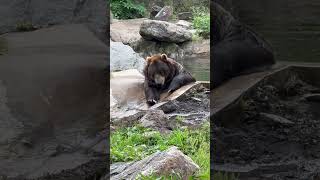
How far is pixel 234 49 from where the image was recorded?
91.3 inches

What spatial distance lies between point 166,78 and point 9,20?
→ 540cm

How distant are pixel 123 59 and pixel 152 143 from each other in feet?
17.0

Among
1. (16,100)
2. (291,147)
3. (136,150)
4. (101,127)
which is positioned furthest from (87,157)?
(136,150)

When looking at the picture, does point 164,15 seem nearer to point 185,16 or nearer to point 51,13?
point 185,16

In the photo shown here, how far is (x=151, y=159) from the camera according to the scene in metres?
2.86

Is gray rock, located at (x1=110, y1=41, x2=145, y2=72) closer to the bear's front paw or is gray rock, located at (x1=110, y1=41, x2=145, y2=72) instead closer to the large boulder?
the bear's front paw

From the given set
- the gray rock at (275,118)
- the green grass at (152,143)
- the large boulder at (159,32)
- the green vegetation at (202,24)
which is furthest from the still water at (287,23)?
the green vegetation at (202,24)

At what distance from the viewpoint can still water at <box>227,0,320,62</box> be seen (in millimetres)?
2217

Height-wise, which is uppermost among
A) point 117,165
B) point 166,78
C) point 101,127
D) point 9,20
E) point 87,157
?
point 9,20

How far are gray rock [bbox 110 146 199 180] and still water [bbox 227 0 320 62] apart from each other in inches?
33.1

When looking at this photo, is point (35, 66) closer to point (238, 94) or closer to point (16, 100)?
point (16, 100)

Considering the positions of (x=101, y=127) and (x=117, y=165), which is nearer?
(x=101, y=127)

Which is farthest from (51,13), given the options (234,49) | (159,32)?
(159,32)

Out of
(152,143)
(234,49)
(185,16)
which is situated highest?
(234,49)
